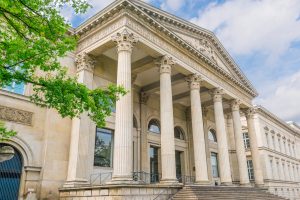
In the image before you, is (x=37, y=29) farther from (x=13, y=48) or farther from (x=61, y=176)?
(x=61, y=176)

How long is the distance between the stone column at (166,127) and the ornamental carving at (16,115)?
7820 millimetres

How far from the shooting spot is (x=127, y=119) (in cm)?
1413

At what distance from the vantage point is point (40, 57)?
342 inches

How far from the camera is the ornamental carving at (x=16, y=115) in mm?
14592

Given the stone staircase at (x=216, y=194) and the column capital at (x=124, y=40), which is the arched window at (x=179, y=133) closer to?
the stone staircase at (x=216, y=194)

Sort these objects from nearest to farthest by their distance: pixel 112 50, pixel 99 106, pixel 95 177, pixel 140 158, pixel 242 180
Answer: pixel 99 106 < pixel 95 177 < pixel 112 50 < pixel 140 158 < pixel 242 180

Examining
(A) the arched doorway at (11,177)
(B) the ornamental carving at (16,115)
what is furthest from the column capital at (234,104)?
(A) the arched doorway at (11,177)

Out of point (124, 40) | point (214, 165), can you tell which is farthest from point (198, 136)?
point (214, 165)

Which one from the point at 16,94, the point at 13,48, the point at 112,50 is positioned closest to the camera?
the point at 13,48

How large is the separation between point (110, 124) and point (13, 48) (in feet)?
39.2

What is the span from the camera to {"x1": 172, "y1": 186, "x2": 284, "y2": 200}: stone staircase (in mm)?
14703

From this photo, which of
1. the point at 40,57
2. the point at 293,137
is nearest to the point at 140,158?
the point at 40,57

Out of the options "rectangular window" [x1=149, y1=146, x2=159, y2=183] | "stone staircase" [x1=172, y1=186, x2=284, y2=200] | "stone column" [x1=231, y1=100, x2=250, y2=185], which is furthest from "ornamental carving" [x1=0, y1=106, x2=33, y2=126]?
"stone column" [x1=231, y1=100, x2=250, y2=185]

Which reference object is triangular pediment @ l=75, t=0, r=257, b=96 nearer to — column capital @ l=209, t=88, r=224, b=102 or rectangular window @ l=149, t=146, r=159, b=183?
column capital @ l=209, t=88, r=224, b=102
